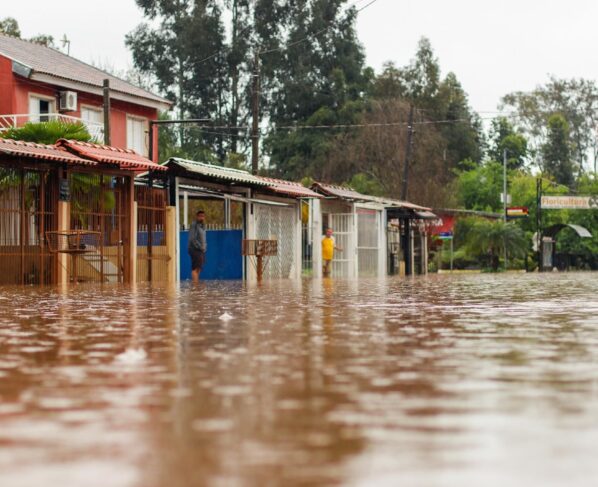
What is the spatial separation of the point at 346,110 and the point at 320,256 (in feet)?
110

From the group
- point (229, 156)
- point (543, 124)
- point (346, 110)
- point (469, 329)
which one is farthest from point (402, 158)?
point (469, 329)

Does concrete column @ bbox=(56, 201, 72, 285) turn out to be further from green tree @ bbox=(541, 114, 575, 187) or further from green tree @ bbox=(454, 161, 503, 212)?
green tree @ bbox=(541, 114, 575, 187)

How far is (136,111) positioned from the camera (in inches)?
1631

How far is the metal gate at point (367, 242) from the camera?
134ft

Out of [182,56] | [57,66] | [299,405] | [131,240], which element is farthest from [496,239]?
[299,405]

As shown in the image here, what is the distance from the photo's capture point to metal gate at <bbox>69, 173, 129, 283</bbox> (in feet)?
79.2

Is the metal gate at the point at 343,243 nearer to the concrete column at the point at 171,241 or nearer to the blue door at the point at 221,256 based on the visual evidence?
the blue door at the point at 221,256

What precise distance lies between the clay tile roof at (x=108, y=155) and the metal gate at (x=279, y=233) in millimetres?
7998

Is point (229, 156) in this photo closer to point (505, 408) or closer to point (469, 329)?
point (469, 329)

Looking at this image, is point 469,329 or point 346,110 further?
point 346,110

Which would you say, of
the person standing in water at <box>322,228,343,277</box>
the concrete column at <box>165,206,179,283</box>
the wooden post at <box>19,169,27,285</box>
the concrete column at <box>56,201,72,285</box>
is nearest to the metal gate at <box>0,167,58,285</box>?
the wooden post at <box>19,169,27,285</box>

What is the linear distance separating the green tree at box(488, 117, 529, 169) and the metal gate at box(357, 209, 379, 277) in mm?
48794

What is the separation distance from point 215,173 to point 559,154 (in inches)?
2540

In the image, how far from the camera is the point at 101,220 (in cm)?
2422
